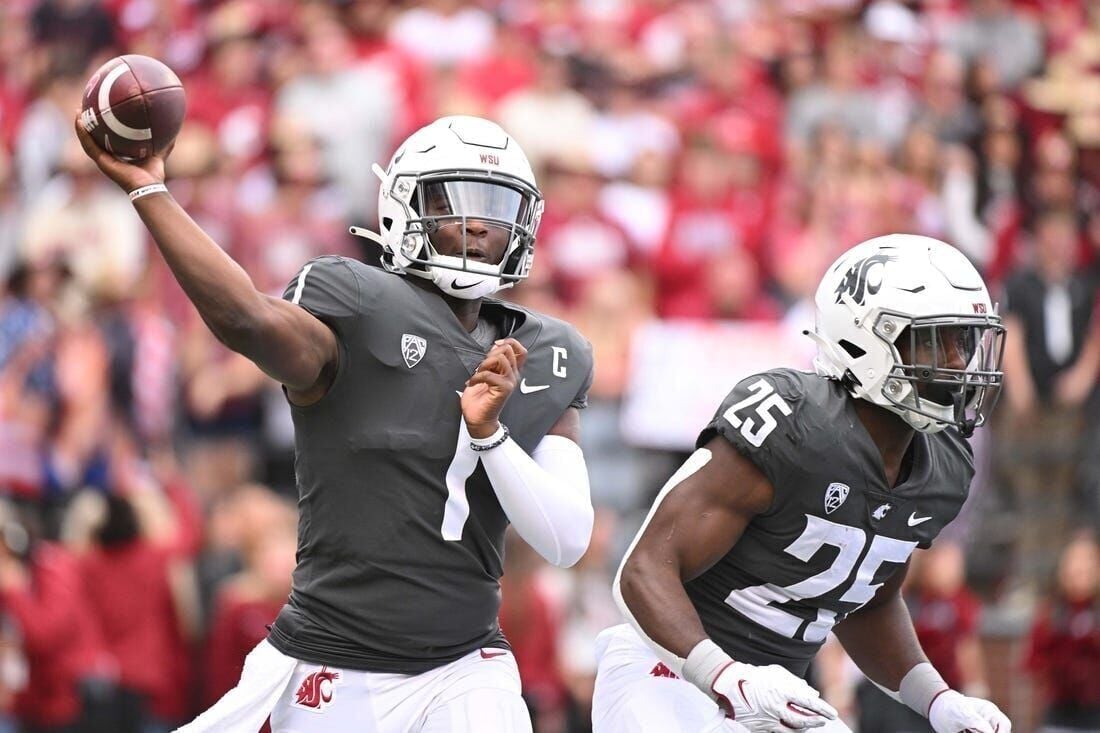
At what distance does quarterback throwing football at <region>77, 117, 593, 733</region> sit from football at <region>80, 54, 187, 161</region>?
45 centimetres

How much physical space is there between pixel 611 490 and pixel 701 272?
1.47m

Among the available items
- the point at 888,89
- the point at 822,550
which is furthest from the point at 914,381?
the point at 888,89

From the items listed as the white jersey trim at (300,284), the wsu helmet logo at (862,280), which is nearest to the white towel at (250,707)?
the white jersey trim at (300,284)

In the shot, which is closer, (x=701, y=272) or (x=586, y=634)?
(x=586, y=634)

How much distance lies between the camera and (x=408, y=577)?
13.8 feet

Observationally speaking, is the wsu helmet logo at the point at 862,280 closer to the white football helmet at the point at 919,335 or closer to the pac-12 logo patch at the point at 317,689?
the white football helmet at the point at 919,335

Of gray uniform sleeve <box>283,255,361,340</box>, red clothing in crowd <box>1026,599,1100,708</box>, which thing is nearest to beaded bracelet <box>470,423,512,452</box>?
gray uniform sleeve <box>283,255,361,340</box>

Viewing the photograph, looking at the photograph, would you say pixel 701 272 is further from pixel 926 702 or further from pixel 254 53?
pixel 926 702

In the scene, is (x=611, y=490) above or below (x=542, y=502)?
below

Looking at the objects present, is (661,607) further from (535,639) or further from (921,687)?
(535,639)

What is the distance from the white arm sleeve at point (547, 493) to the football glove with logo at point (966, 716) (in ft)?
3.70

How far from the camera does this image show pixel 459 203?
436cm

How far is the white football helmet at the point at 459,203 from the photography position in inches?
171

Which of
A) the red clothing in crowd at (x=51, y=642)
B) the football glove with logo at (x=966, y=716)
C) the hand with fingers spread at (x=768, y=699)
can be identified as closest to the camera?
the hand with fingers spread at (x=768, y=699)
